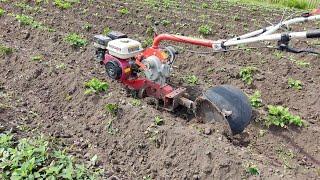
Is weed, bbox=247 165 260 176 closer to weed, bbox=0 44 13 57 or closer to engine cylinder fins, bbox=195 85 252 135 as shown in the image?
engine cylinder fins, bbox=195 85 252 135

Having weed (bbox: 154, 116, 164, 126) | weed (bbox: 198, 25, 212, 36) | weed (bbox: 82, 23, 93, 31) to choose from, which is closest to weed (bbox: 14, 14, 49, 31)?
weed (bbox: 82, 23, 93, 31)

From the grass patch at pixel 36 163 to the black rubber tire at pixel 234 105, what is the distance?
73.1 inches

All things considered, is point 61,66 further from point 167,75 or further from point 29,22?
point 29,22

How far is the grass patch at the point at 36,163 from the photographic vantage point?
13.5 ft

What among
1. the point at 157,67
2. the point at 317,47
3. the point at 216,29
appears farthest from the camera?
the point at 216,29

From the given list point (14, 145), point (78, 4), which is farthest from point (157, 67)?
point (78, 4)

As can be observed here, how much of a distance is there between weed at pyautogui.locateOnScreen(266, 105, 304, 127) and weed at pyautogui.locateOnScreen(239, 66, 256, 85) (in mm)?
1322

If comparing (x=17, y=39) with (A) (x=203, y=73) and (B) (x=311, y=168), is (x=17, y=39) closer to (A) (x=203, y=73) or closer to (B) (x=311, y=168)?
(A) (x=203, y=73)

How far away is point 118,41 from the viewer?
6371 millimetres

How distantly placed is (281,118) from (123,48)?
2.47 metres

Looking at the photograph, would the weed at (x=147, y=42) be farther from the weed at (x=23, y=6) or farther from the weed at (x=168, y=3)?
the weed at (x=168, y=3)

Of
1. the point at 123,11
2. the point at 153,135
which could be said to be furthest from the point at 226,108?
the point at 123,11

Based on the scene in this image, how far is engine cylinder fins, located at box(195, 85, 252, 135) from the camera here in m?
5.49

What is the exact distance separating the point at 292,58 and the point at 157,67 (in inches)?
155
